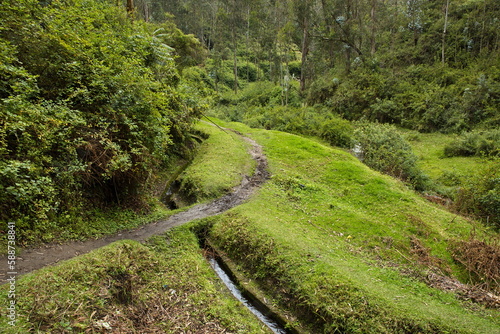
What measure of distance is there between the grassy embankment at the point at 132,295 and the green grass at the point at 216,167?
10.7 feet

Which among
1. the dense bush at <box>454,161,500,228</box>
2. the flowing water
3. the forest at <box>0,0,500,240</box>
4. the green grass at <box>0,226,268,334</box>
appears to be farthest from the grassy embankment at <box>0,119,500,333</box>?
the forest at <box>0,0,500,240</box>

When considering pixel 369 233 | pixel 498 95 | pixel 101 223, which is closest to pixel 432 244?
pixel 369 233

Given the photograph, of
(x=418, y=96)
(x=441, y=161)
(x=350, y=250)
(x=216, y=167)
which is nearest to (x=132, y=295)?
(x=350, y=250)

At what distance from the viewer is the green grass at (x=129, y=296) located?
4.54m

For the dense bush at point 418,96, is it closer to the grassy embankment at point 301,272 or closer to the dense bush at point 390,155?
the dense bush at point 390,155

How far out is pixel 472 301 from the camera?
6867 mm

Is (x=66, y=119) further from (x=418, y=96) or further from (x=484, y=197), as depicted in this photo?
(x=418, y=96)

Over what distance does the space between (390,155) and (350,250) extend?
31.1 feet

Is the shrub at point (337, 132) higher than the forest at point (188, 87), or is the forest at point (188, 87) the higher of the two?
the forest at point (188, 87)

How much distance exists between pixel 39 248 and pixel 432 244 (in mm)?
11479

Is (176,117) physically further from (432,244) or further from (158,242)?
(432,244)

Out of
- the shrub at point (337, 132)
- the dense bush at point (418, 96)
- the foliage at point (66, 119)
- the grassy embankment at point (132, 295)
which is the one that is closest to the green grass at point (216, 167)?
the foliage at point (66, 119)

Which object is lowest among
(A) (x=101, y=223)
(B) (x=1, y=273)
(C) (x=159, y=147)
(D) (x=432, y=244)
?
(D) (x=432, y=244)

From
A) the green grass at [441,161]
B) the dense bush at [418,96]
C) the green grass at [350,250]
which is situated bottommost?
the green grass at [441,161]
